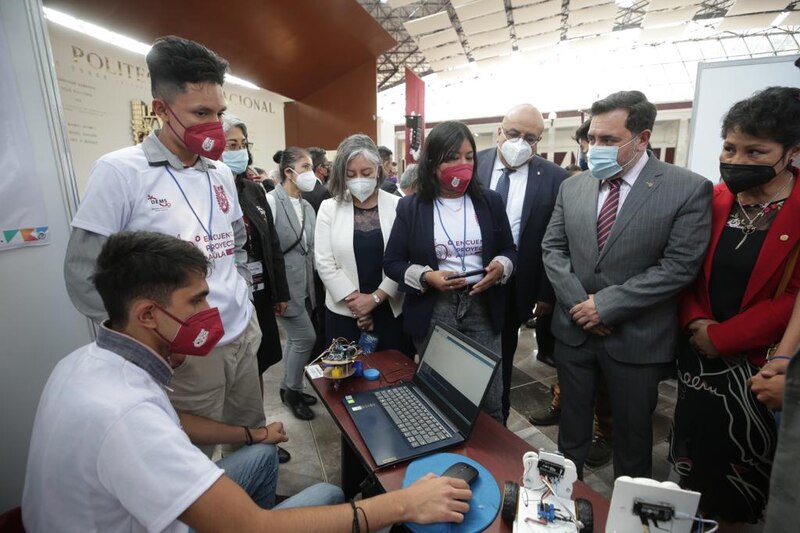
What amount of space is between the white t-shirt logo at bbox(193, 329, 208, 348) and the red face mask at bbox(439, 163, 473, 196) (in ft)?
3.62

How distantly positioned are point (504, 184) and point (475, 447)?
152 centimetres

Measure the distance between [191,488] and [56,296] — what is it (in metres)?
1.39

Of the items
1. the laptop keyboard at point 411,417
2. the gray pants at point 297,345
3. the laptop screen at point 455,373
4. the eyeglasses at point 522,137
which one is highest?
the eyeglasses at point 522,137

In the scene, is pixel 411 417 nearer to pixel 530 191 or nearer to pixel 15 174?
pixel 530 191

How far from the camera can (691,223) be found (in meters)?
1.42

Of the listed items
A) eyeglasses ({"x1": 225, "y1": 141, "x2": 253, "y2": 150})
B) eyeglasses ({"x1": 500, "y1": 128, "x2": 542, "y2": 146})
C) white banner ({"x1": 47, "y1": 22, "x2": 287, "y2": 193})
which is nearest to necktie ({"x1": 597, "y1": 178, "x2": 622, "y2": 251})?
eyeglasses ({"x1": 500, "y1": 128, "x2": 542, "y2": 146})

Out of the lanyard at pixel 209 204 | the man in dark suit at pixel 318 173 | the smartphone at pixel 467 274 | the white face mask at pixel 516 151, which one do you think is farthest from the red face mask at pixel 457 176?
the man in dark suit at pixel 318 173

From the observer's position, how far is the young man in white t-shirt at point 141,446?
0.74 meters

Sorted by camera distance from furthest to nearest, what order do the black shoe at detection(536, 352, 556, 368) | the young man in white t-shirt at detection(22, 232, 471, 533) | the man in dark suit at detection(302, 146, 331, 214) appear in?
the man in dark suit at detection(302, 146, 331, 214), the black shoe at detection(536, 352, 556, 368), the young man in white t-shirt at detection(22, 232, 471, 533)

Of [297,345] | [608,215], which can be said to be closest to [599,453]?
[608,215]

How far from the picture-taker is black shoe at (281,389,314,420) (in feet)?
8.79

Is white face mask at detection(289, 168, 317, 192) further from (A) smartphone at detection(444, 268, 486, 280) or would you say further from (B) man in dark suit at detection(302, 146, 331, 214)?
(A) smartphone at detection(444, 268, 486, 280)

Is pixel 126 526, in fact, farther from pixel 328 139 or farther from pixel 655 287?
pixel 328 139

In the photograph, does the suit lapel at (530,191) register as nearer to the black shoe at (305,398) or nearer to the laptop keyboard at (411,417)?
the laptop keyboard at (411,417)
